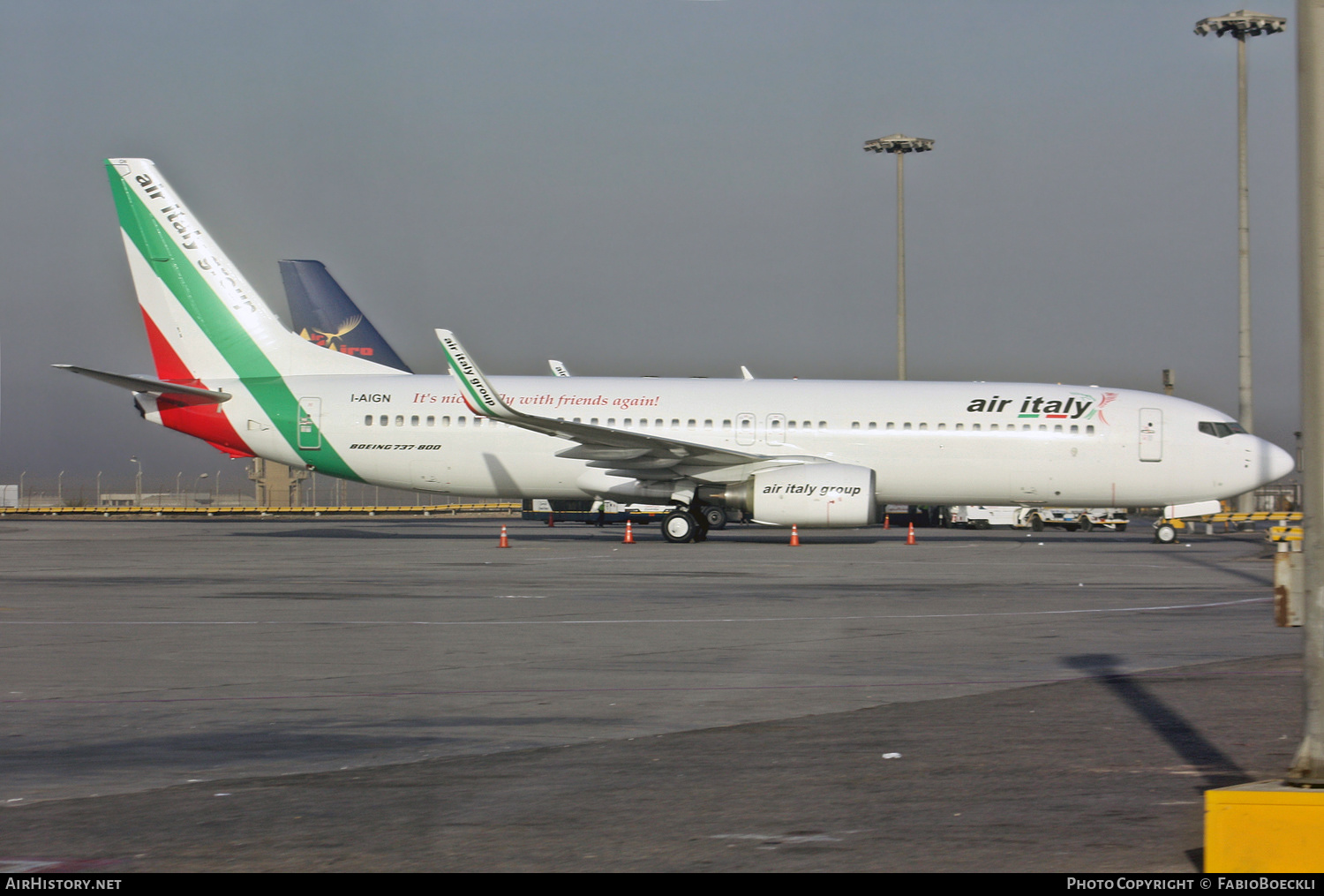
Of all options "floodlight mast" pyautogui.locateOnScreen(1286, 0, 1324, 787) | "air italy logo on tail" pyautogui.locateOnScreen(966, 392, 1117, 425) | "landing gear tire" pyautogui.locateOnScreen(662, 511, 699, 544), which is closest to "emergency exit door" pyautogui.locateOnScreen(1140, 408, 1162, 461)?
"air italy logo on tail" pyautogui.locateOnScreen(966, 392, 1117, 425)

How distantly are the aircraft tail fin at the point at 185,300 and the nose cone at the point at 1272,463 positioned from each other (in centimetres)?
2127

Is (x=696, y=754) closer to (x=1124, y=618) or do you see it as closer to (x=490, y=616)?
(x=490, y=616)

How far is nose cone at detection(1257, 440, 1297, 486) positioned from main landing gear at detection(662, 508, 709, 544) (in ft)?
40.6

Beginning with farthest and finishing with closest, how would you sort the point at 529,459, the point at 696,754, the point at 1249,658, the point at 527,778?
1. the point at 529,459
2. the point at 1249,658
3. the point at 696,754
4. the point at 527,778

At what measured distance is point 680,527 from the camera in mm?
28609

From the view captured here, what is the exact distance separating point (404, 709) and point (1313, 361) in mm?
5786

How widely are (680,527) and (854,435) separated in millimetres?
4363

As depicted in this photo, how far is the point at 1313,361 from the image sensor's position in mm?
5473

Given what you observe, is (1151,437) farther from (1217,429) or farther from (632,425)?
(632,425)

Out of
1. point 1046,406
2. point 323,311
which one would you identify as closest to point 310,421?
point 1046,406

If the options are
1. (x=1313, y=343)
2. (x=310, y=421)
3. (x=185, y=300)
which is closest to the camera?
(x=1313, y=343)

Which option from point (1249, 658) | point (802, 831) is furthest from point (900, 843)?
point (1249, 658)
